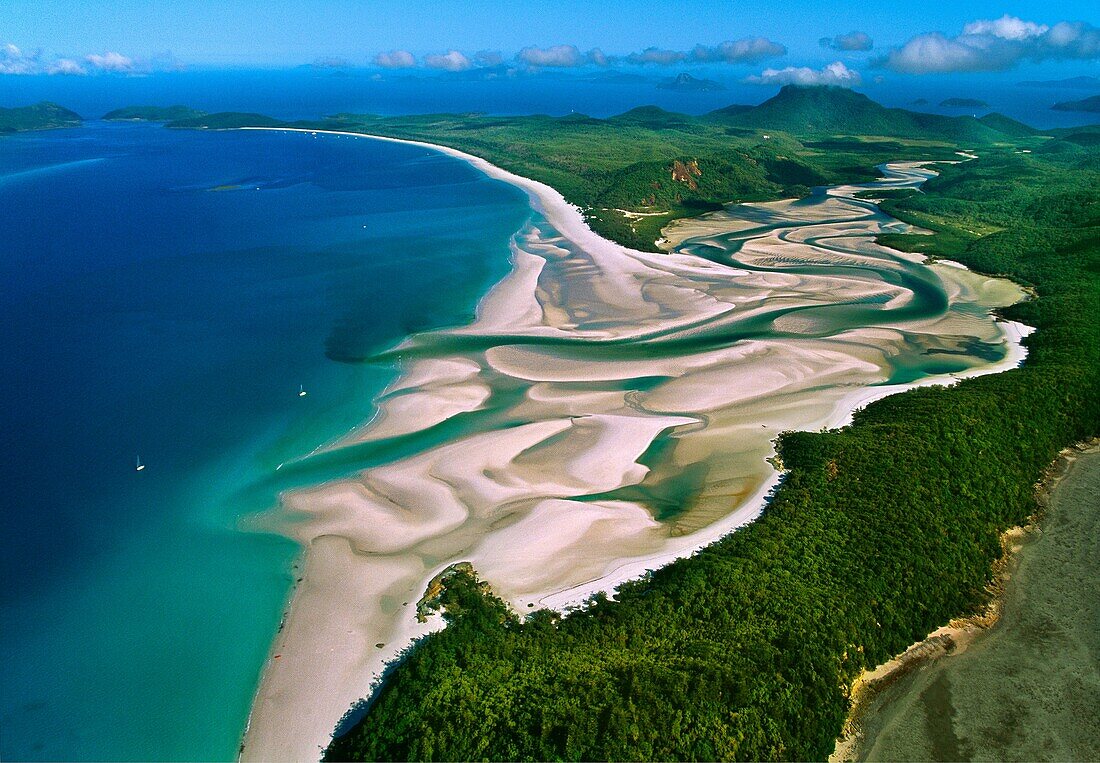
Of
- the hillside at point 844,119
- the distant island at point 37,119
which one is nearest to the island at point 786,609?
the hillside at point 844,119

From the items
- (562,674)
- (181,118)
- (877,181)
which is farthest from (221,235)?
(181,118)

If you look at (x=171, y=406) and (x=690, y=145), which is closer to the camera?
(x=171, y=406)

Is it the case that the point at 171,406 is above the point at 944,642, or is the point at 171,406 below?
above

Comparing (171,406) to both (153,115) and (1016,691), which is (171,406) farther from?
(153,115)

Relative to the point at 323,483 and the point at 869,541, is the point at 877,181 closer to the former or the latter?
the point at 869,541

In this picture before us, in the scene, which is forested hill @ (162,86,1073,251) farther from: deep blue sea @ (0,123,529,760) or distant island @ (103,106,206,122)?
deep blue sea @ (0,123,529,760)

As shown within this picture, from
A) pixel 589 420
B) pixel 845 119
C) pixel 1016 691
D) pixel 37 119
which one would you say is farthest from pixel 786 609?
pixel 37 119

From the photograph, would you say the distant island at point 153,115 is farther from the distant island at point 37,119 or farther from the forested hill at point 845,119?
the forested hill at point 845,119
